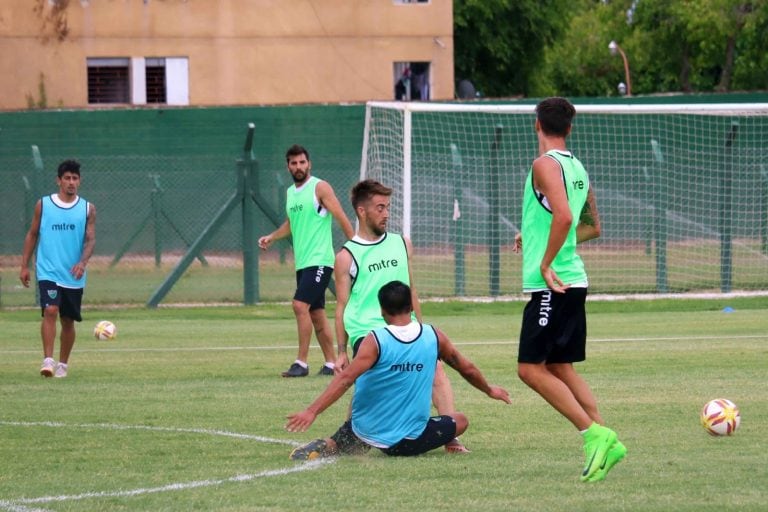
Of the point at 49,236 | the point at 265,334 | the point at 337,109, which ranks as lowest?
the point at 265,334

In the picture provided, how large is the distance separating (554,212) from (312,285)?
552 cm

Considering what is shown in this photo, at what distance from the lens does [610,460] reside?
725cm

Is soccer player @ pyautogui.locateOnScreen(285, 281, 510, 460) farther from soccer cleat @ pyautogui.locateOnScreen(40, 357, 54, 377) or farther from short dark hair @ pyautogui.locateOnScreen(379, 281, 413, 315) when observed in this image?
soccer cleat @ pyautogui.locateOnScreen(40, 357, 54, 377)

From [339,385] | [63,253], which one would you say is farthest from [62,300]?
[339,385]

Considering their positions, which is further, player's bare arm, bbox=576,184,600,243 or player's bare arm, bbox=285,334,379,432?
player's bare arm, bbox=576,184,600,243

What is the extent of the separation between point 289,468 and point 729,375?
5.25 m

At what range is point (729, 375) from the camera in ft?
39.0

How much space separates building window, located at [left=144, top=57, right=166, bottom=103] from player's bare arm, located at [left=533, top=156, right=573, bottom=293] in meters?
30.4

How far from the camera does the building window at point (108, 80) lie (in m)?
36.6

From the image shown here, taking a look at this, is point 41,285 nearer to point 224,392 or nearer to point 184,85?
point 224,392

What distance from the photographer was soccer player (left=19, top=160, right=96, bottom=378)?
42.4 feet

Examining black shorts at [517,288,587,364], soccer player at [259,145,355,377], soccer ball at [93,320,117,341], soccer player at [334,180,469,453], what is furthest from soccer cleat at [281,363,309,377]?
black shorts at [517,288,587,364]

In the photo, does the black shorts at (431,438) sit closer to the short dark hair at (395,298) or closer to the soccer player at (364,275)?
the short dark hair at (395,298)

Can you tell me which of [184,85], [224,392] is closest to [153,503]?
[224,392]
